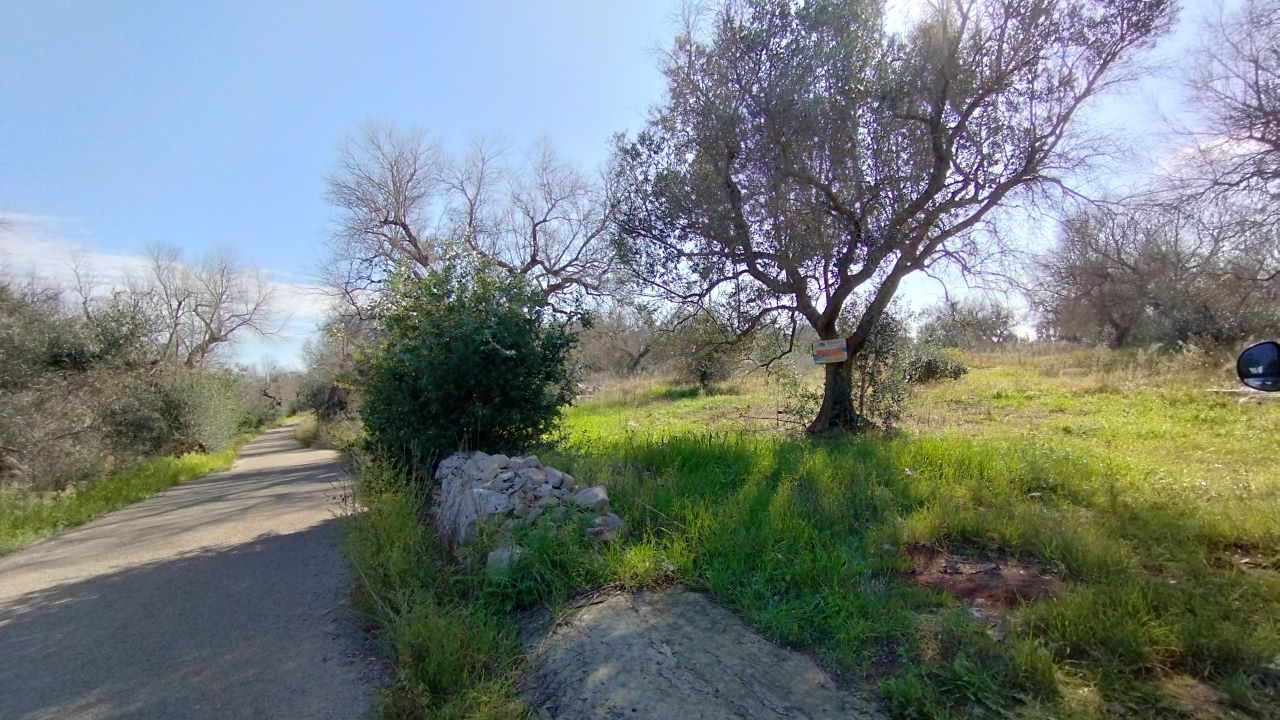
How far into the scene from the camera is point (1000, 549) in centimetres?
461

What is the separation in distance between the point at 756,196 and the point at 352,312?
17.1 m

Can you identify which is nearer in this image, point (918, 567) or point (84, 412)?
point (918, 567)

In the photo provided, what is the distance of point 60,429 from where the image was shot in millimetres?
11984

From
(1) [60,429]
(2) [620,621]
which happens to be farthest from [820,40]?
(1) [60,429]

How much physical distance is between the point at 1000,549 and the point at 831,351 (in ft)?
18.7

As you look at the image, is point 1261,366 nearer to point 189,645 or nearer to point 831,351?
point 831,351

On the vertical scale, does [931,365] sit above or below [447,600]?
above

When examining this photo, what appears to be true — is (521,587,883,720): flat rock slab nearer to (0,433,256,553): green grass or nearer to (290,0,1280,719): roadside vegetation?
(290,0,1280,719): roadside vegetation

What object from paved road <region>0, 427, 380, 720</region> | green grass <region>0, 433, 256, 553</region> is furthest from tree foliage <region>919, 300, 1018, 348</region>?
green grass <region>0, 433, 256, 553</region>

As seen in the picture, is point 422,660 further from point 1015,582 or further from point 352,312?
point 352,312

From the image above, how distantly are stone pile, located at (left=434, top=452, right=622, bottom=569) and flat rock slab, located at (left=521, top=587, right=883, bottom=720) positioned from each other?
0.99 m

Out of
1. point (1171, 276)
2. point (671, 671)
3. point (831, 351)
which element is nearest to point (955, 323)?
point (831, 351)

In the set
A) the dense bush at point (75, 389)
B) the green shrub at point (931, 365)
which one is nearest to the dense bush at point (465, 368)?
the green shrub at point (931, 365)

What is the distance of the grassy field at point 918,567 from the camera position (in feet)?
9.60
